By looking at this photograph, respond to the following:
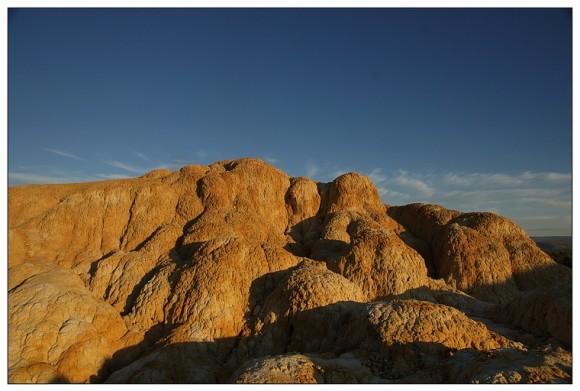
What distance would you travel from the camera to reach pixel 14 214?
31.0 metres

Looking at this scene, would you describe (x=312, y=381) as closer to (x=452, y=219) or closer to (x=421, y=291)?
(x=421, y=291)

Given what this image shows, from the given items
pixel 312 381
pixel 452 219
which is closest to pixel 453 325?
pixel 312 381

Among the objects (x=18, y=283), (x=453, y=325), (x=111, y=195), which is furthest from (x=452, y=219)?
(x=18, y=283)

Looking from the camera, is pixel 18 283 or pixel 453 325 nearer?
pixel 453 325

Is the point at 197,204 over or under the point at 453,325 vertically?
over

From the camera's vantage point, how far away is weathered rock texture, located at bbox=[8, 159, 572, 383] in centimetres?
1473

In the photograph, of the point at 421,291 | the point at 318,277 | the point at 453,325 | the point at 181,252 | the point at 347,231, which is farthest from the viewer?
the point at 347,231

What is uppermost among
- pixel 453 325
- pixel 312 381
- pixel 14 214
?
pixel 14 214

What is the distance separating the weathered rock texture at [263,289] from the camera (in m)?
14.7

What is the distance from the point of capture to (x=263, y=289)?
2323cm

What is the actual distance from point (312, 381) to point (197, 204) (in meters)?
24.8

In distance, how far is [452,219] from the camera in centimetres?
3753

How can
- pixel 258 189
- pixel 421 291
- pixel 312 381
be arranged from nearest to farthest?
pixel 312 381 < pixel 421 291 < pixel 258 189

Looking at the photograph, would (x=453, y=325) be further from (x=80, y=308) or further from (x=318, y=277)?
(x=80, y=308)
